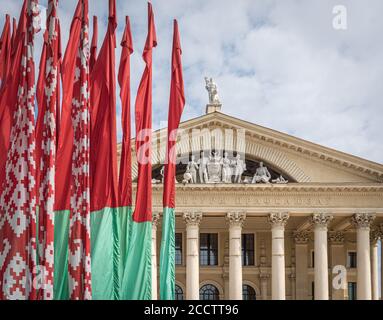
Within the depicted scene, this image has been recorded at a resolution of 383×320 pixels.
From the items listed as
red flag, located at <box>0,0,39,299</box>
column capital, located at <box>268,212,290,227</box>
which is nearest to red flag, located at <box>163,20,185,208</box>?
red flag, located at <box>0,0,39,299</box>

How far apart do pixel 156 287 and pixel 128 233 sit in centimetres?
2375

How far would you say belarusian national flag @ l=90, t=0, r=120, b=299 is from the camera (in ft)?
51.7

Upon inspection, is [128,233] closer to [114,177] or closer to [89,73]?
[114,177]

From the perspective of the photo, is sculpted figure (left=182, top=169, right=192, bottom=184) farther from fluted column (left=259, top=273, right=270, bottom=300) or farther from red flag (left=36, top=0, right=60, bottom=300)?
red flag (left=36, top=0, right=60, bottom=300)

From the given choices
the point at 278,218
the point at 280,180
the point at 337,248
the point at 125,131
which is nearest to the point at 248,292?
the point at 337,248

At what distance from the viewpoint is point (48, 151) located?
15141mm

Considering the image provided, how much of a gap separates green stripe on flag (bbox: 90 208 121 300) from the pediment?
80.5ft

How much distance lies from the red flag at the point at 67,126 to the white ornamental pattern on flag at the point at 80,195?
21 centimetres

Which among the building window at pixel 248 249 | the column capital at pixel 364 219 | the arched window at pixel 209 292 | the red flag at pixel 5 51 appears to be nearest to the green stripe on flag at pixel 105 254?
the red flag at pixel 5 51

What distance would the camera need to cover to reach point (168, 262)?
1656cm

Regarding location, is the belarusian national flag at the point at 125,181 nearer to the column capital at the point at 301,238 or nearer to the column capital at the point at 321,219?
the column capital at the point at 321,219

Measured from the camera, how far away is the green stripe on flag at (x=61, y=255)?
1584 centimetres
